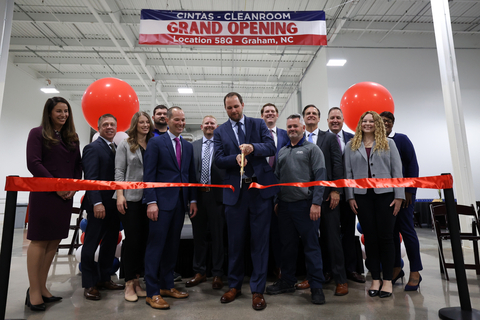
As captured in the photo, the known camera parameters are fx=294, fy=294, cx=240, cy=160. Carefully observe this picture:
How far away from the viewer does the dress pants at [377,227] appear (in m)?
2.49

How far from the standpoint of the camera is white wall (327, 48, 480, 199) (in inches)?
336

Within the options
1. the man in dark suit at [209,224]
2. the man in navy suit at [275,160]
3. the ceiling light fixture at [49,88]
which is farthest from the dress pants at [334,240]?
the ceiling light fixture at [49,88]

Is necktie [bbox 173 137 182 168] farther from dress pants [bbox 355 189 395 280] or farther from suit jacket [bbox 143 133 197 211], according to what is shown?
dress pants [bbox 355 189 395 280]

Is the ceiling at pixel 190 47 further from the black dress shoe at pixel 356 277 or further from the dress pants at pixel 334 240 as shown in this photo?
the black dress shoe at pixel 356 277

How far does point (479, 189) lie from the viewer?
28.1ft

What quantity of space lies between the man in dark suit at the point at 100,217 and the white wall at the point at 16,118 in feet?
30.3

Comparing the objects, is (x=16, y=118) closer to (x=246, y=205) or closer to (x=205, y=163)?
(x=205, y=163)

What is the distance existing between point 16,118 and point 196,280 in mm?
10896

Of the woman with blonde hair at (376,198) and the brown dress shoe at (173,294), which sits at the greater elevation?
the woman with blonde hair at (376,198)

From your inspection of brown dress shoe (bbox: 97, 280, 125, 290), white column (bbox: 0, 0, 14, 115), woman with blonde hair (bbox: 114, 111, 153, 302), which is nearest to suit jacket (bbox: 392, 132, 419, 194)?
woman with blonde hair (bbox: 114, 111, 153, 302)

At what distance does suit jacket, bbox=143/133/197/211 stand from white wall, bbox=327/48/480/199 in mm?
6894

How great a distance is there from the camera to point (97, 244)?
2.58 m

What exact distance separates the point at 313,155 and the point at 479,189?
8710 millimetres

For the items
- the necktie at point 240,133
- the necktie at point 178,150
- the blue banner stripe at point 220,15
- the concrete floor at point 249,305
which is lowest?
the concrete floor at point 249,305
